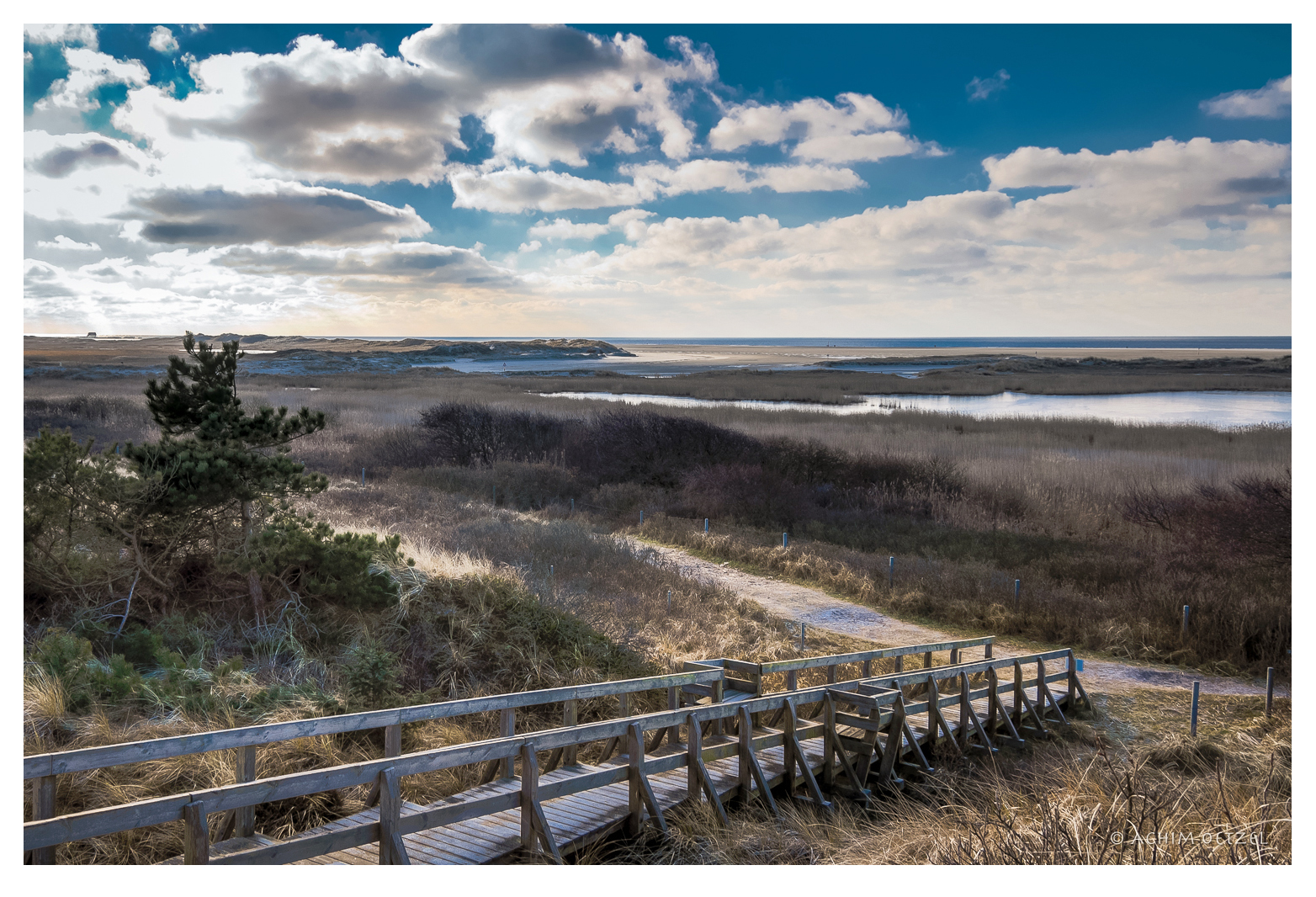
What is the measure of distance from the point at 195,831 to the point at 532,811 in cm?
211

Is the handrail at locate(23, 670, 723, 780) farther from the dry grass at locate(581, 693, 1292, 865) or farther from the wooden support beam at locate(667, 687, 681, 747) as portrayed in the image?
the wooden support beam at locate(667, 687, 681, 747)

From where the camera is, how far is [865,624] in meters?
14.8

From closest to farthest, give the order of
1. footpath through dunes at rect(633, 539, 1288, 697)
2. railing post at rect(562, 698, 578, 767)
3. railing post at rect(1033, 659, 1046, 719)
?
1. railing post at rect(562, 698, 578, 767)
2. railing post at rect(1033, 659, 1046, 719)
3. footpath through dunes at rect(633, 539, 1288, 697)

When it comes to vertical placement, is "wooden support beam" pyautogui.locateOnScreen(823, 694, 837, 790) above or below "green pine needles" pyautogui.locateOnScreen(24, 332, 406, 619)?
below

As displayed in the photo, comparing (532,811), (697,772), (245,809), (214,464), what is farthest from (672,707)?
(214,464)

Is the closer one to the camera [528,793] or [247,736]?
[247,736]

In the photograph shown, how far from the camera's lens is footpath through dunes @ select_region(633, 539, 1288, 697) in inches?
472

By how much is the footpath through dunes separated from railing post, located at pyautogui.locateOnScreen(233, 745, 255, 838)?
34.7 feet

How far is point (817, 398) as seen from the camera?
216 ft

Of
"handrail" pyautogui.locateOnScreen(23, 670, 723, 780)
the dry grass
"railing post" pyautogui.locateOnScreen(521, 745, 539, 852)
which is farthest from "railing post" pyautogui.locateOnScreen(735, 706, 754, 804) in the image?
"railing post" pyautogui.locateOnScreen(521, 745, 539, 852)

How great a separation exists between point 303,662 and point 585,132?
7388 millimetres

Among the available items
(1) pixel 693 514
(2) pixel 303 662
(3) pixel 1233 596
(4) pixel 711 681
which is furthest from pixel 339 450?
(3) pixel 1233 596

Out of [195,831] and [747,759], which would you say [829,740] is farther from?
[195,831]

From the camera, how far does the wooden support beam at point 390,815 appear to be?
4790mm
